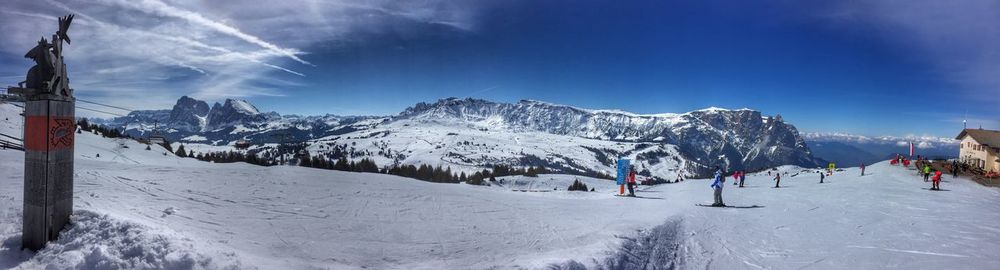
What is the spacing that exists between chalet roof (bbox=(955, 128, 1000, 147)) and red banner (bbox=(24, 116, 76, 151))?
71372 mm

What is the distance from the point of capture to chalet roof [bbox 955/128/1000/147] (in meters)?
46.6

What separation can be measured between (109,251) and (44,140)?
2.15 meters

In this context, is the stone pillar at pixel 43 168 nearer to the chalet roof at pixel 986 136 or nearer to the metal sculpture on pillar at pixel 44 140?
the metal sculpture on pillar at pixel 44 140

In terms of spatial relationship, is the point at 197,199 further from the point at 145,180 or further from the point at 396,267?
the point at 396,267

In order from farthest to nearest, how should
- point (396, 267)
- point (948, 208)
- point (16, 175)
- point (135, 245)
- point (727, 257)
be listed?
point (948, 208) < point (16, 175) < point (727, 257) < point (396, 267) < point (135, 245)

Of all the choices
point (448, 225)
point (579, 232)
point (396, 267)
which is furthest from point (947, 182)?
point (396, 267)

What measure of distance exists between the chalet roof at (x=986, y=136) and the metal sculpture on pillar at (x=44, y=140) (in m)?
71.4

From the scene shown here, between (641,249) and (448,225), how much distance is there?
4914mm

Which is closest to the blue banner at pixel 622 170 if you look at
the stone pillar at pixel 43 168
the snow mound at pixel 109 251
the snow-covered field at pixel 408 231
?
the snow-covered field at pixel 408 231

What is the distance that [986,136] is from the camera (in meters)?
48.3

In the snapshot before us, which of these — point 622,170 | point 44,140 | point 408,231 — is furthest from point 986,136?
point 44,140

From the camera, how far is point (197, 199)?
11812 millimetres

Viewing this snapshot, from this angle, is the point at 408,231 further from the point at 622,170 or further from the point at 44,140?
the point at 622,170

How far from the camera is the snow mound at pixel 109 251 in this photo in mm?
6410
